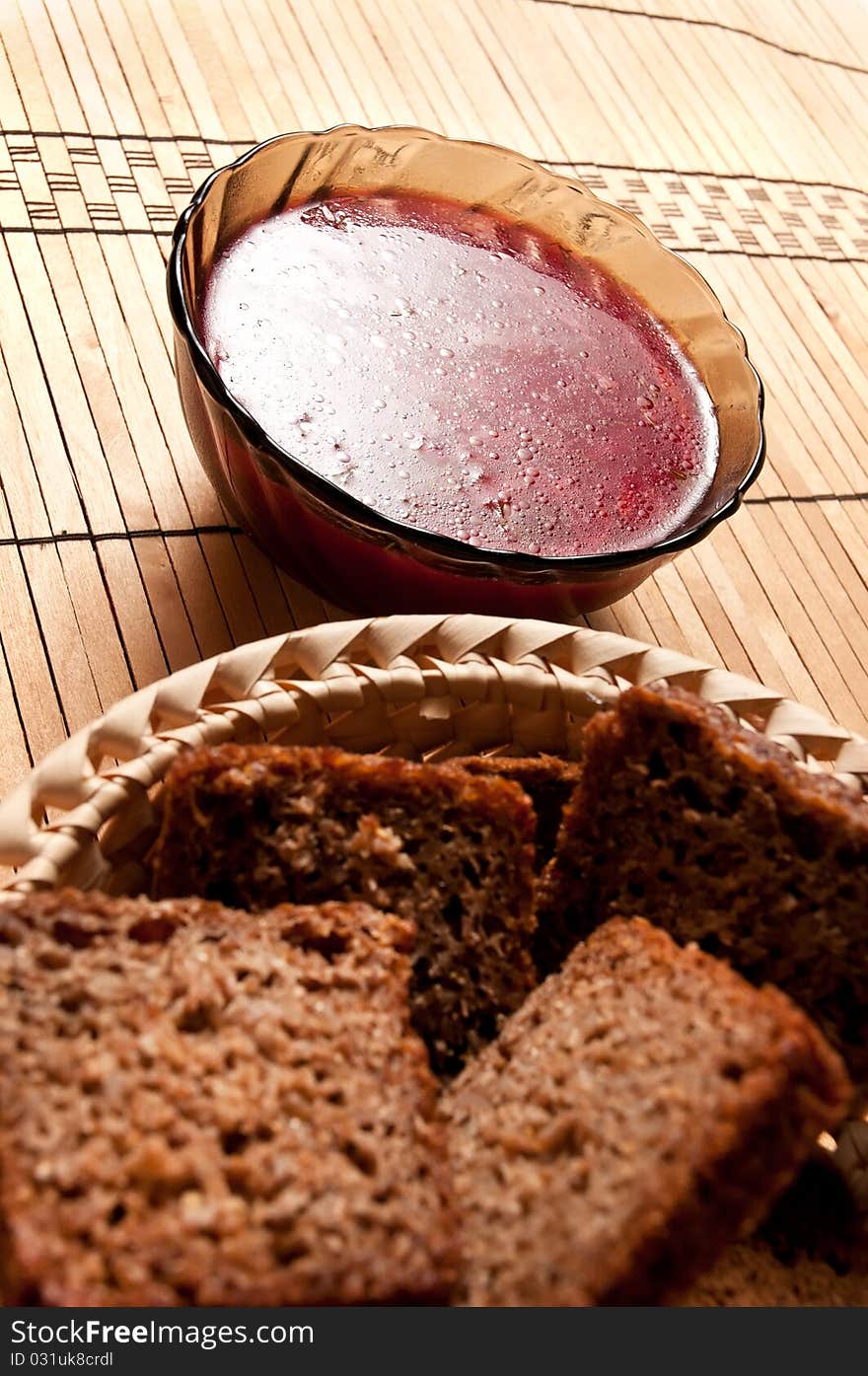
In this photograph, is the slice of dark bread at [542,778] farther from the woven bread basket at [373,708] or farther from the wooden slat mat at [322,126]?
the wooden slat mat at [322,126]

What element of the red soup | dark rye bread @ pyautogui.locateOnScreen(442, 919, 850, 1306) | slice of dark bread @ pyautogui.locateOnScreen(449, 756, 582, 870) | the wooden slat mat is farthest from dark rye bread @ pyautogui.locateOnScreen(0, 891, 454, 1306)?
the red soup

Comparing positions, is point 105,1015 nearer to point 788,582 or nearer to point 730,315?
point 788,582

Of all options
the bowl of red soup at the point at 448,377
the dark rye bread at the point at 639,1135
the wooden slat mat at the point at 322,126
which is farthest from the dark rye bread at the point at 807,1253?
the wooden slat mat at the point at 322,126

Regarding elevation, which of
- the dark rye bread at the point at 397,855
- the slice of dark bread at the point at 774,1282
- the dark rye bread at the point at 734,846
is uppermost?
the dark rye bread at the point at 734,846

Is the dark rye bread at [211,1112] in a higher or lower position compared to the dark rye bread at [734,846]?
lower

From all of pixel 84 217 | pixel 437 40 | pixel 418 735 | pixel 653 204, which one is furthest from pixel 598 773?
pixel 437 40

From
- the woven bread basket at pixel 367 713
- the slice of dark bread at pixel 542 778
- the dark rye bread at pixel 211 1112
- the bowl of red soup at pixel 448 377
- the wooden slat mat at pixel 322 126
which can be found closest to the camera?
the dark rye bread at pixel 211 1112

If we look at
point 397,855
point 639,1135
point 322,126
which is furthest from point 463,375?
point 639,1135
